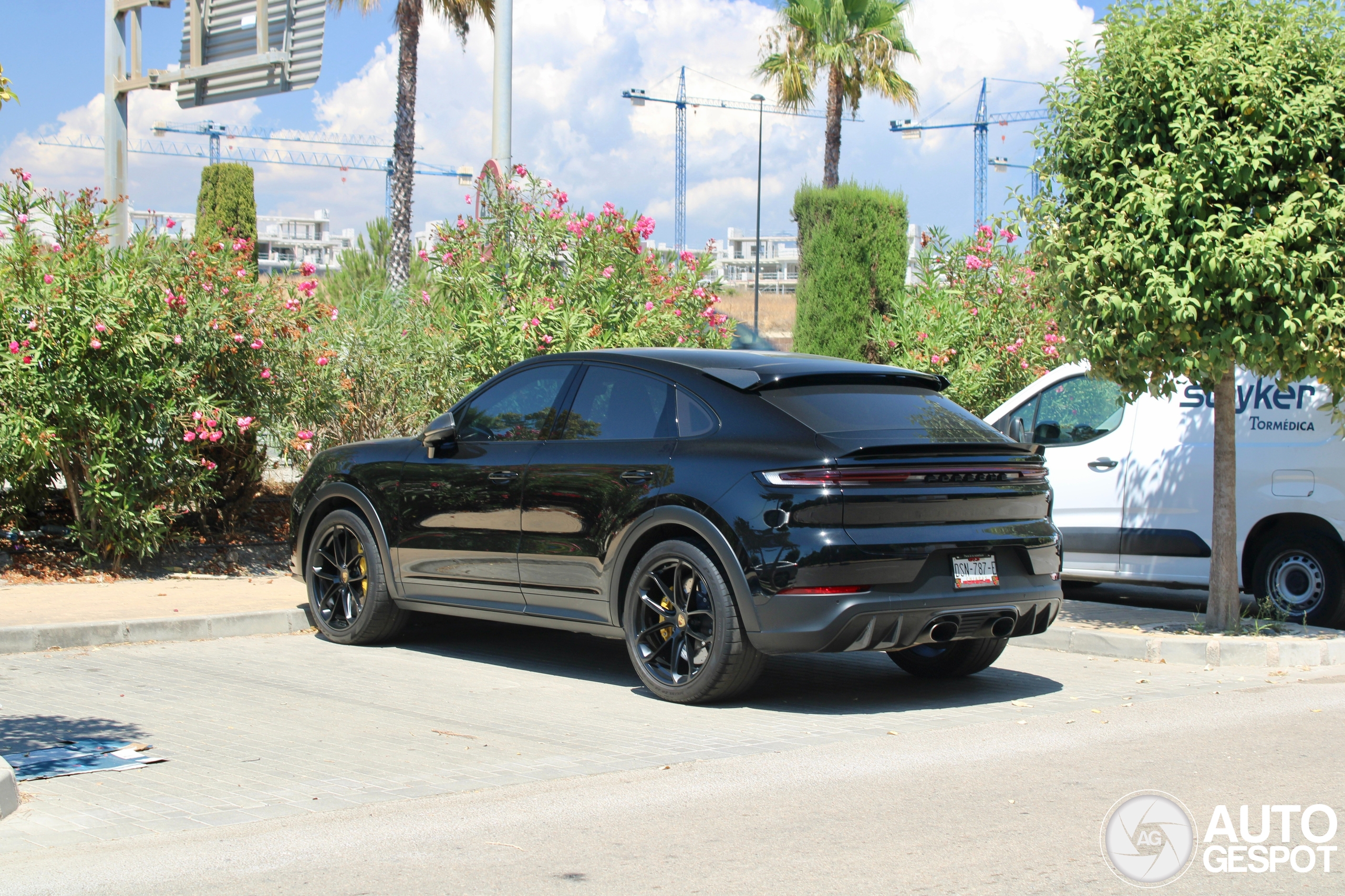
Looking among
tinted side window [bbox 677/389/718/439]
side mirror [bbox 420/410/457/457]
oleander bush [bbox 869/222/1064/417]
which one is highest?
oleander bush [bbox 869/222/1064/417]

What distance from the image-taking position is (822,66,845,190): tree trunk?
112ft

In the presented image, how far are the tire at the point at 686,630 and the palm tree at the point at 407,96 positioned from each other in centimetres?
2249

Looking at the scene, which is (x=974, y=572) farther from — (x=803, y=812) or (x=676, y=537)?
(x=803, y=812)

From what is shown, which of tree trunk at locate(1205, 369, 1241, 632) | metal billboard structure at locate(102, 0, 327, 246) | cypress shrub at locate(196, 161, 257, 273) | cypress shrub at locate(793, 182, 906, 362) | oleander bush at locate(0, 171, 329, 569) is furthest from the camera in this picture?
cypress shrub at locate(196, 161, 257, 273)

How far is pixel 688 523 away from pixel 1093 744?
2091mm

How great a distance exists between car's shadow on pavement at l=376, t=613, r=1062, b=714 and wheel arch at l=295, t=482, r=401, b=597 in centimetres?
68

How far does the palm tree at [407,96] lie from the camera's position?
28.9m

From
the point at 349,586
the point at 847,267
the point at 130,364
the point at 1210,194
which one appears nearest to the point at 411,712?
the point at 349,586

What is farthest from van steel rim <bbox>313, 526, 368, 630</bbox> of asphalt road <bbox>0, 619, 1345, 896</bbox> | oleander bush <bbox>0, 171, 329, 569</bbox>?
oleander bush <bbox>0, 171, 329, 569</bbox>

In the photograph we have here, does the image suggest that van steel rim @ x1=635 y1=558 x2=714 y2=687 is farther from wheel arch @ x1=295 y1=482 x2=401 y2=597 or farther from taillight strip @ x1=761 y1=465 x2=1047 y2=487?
wheel arch @ x1=295 y1=482 x2=401 y2=597

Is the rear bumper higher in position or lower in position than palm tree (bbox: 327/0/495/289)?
lower

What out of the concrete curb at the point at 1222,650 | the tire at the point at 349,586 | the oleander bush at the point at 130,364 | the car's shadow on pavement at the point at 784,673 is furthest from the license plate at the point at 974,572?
the oleander bush at the point at 130,364

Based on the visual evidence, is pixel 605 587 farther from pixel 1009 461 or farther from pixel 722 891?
pixel 722 891

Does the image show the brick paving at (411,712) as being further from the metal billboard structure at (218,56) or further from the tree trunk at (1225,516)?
the metal billboard structure at (218,56)
